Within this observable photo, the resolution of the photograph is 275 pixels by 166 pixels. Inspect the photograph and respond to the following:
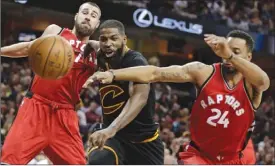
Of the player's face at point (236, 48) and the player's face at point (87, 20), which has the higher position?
the player's face at point (87, 20)

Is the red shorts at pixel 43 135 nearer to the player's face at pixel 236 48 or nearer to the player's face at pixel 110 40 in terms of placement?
the player's face at pixel 110 40

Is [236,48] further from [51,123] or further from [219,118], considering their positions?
[51,123]

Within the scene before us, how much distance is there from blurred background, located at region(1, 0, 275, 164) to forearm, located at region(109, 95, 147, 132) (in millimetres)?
4107

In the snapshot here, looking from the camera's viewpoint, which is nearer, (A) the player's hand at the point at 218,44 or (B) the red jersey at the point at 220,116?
(A) the player's hand at the point at 218,44

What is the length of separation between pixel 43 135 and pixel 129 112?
108 centimetres

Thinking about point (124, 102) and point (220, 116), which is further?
point (124, 102)

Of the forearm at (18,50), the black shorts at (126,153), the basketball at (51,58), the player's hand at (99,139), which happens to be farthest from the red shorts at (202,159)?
the forearm at (18,50)

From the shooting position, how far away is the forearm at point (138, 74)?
14.3 ft

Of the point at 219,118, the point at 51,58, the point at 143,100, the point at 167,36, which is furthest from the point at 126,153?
the point at 167,36

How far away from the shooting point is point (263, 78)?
4.52 m

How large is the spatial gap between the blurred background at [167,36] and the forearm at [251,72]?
4.24 m

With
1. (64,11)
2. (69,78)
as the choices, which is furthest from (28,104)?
(64,11)

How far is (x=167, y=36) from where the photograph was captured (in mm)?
18938

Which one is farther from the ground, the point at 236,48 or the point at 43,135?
the point at 236,48
